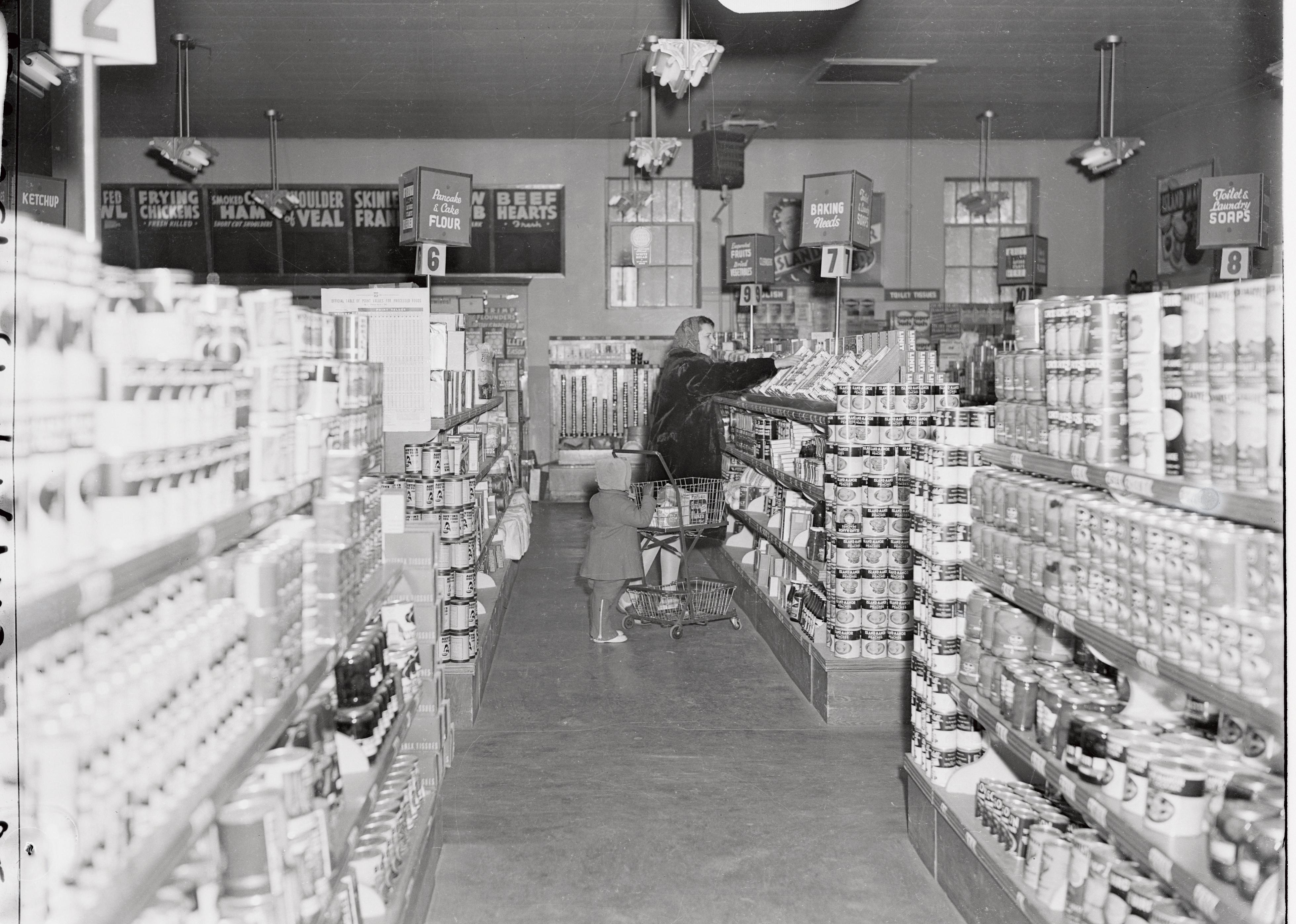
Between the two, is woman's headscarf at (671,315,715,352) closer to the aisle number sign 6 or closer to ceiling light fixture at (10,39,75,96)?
ceiling light fixture at (10,39,75,96)

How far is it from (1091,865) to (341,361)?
222 centimetres

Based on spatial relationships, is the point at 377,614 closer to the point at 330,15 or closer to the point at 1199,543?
the point at 1199,543

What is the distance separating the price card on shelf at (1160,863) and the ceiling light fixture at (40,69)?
7.80 meters

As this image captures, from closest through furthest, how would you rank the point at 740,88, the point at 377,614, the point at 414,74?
the point at 377,614, the point at 414,74, the point at 740,88

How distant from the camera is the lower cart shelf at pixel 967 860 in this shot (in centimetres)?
292

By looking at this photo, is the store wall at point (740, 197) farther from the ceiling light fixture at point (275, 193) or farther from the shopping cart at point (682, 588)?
the shopping cart at point (682, 588)

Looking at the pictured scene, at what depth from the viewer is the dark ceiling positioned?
9.75 m

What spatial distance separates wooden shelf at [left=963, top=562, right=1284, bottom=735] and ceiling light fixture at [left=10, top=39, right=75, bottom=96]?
708 centimetres

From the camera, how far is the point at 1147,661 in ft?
8.13

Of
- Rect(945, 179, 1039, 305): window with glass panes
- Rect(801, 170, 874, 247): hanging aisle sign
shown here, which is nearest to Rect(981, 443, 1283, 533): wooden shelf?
Rect(801, 170, 874, 247): hanging aisle sign

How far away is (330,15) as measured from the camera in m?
9.68

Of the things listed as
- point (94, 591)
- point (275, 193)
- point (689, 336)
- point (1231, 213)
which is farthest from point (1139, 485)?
point (275, 193)

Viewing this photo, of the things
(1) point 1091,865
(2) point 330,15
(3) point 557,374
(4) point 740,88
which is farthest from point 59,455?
(3) point 557,374

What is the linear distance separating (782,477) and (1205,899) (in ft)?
16.1
